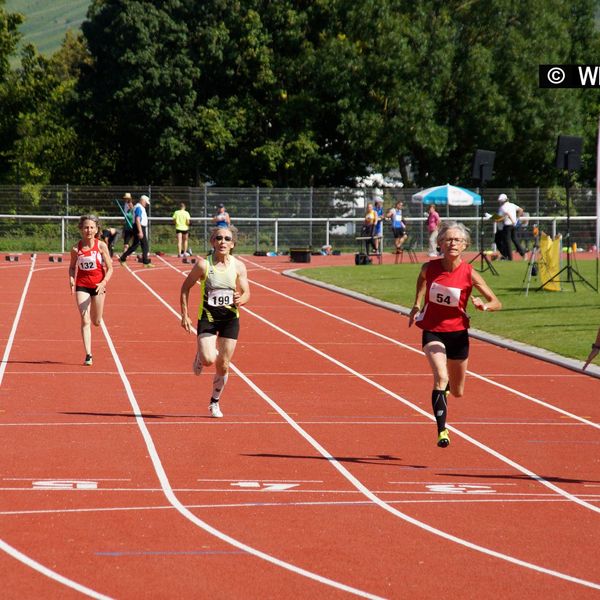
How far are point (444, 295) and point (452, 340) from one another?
0.39m

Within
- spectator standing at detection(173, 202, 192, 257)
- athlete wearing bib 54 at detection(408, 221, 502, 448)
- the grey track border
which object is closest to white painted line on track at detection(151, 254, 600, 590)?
athlete wearing bib 54 at detection(408, 221, 502, 448)

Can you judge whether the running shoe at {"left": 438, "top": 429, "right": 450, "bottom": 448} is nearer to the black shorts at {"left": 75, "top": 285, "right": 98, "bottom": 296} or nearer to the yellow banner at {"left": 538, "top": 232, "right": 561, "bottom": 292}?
the black shorts at {"left": 75, "top": 285, "right": 98, "bottom": 296}

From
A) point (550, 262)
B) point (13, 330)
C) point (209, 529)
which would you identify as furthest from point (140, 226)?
point (209, 529)

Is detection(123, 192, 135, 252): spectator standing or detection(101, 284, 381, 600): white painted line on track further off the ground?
detection(123, 192, 135, 252): spectator standing

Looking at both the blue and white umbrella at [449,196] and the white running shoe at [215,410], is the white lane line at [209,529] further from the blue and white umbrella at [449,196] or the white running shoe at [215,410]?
the blue and white umbrella at [449,196]

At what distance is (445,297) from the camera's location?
34.1 feet

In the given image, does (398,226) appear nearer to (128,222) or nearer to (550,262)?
(128,222)

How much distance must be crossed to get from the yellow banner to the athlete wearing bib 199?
50.3ft

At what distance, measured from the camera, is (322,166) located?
5238 centimetres

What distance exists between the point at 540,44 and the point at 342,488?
4373 centimetres

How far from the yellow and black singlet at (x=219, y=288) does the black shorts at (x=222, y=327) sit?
0.08m

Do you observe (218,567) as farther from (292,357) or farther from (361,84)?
(361,84)

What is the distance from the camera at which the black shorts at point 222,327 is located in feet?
39.2

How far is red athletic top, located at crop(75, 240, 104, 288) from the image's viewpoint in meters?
15.8
